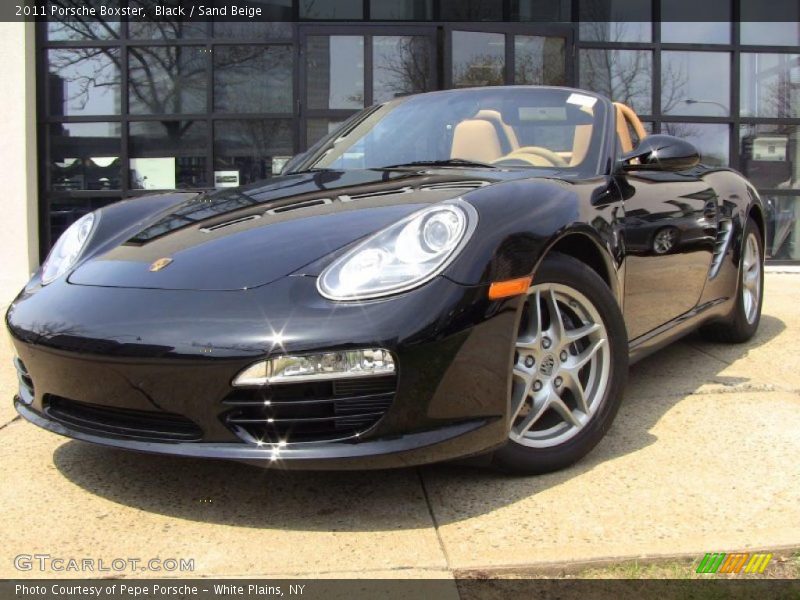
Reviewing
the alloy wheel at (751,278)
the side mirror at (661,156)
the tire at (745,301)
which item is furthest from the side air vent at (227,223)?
the alloy wheel at (751,278)

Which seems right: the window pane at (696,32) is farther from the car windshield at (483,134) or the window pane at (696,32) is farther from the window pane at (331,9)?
the car windshield at (483,134)

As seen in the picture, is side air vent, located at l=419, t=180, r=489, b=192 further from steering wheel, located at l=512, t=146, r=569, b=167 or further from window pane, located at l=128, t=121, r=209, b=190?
window pane, located at l=128, t=121, r=209, b=190

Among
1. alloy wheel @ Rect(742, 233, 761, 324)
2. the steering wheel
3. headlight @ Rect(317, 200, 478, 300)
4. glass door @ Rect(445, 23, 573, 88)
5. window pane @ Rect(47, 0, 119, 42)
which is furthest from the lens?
window pane @ Rect(47, 0, 119, 42)

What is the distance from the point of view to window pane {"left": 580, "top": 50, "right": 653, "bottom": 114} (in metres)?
8.50

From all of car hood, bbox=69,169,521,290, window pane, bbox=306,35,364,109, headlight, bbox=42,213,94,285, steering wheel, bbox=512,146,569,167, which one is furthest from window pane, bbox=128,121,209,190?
steering wheel, bbox=512,146,569,167

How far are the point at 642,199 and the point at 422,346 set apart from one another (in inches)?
59.1

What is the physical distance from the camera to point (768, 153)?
8711 millimetres

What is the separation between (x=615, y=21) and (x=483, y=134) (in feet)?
20.2

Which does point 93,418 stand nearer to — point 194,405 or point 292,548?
point 194,405

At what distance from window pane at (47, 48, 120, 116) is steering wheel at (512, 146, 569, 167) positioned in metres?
6.32

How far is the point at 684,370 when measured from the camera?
3.74 m

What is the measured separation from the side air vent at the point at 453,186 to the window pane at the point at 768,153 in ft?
23.9

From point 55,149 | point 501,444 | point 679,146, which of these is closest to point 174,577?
point 501,444

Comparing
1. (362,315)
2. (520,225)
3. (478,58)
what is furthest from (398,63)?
(362,315)
